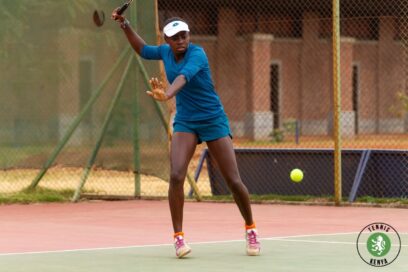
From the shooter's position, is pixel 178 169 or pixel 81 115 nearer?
pixel 178 169

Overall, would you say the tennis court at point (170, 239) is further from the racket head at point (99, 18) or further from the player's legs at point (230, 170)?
the racket head at point (99, 18)

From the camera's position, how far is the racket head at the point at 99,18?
15.0 metres

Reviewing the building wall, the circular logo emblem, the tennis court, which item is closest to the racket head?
the tennis court

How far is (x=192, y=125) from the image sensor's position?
9430mm

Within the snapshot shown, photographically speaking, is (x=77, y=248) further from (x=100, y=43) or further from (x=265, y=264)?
(x=100, y=43)

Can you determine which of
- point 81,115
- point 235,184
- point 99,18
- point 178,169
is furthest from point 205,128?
point 81,115

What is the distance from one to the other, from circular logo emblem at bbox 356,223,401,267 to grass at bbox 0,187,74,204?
5358mm

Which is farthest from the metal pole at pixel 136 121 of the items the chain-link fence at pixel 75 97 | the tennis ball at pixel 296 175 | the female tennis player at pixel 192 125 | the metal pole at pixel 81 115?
the female tennis player at pixel 192 125

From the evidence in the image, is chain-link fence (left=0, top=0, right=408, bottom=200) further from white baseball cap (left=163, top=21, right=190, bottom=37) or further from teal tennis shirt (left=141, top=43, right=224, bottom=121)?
white baseball cap (left=163, top=21, right=190, bottom=37)

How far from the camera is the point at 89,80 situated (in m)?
15.5

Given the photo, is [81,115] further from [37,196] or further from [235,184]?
[235,184]

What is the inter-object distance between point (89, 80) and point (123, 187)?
2.31 m

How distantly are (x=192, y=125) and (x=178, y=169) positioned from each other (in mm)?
375

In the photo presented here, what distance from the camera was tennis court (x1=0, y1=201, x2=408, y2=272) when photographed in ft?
28.4
